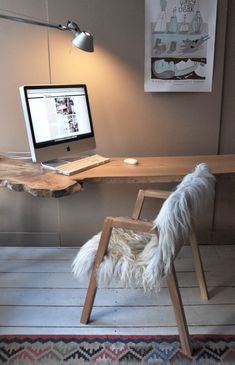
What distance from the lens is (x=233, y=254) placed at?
2465 millimetres

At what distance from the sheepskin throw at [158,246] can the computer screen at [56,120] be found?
22.2 inches

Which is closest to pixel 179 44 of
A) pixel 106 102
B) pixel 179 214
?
pixel 106 102

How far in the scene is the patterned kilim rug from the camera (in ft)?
5.20

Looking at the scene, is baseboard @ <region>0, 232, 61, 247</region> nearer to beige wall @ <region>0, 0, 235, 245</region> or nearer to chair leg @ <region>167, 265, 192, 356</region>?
beige wall @ <region>0, 0, 235, 245</region>

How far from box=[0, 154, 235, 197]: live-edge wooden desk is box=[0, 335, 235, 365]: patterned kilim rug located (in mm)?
704

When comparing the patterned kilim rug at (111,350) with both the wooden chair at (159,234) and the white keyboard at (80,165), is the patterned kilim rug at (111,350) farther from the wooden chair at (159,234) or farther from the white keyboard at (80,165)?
the white keyboard at (80,165)

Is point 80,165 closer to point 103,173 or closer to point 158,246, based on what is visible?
point 103,173

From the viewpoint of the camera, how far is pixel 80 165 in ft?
6.61

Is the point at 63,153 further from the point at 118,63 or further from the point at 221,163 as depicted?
the point at 221,163

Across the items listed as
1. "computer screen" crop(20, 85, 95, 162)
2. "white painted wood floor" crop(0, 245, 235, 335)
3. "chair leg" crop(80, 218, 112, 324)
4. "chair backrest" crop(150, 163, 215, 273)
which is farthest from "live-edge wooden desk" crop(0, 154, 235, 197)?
"white painted wood floor" crop(0, 245, 235, 335)

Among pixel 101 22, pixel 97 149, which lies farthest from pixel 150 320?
pixel 101 22

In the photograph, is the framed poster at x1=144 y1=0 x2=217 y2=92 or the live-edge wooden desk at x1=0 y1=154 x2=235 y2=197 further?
the framed poster at x1=144 y1=0 x2=217 y2=92

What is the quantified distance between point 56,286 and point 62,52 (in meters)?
1.44

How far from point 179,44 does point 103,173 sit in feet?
3.15
